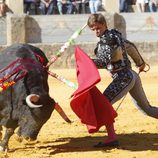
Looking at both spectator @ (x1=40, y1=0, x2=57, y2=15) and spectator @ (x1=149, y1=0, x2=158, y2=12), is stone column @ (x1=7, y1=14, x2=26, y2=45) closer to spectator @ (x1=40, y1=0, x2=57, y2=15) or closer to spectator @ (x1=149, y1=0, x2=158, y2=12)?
spectator @ (x1=40, y1=0, x2=57, y2=15)

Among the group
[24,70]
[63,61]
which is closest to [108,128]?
[24,70]

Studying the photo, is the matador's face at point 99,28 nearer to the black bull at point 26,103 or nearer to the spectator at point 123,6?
the black bull at point 26,103

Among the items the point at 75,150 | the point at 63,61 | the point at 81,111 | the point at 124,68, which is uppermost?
the point at 124,68

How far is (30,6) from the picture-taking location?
61.9ft

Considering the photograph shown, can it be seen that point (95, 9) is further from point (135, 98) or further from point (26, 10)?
point (135, 98)

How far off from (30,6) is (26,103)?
12821 millimetres

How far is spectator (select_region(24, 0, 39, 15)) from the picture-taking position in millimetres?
18656

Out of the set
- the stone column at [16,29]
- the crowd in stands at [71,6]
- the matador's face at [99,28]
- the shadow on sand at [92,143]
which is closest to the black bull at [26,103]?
the shadow on sand at [92,143]

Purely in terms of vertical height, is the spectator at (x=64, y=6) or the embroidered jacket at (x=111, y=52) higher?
the embroidered jacket at (x=111, y=52)

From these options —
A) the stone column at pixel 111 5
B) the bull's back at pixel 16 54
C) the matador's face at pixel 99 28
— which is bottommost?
the stone column at pixel 111 5

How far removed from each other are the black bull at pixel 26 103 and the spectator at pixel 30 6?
12.2 meters

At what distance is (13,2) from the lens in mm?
18344

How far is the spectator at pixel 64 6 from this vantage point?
18422 millimetres

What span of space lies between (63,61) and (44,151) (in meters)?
9.60
